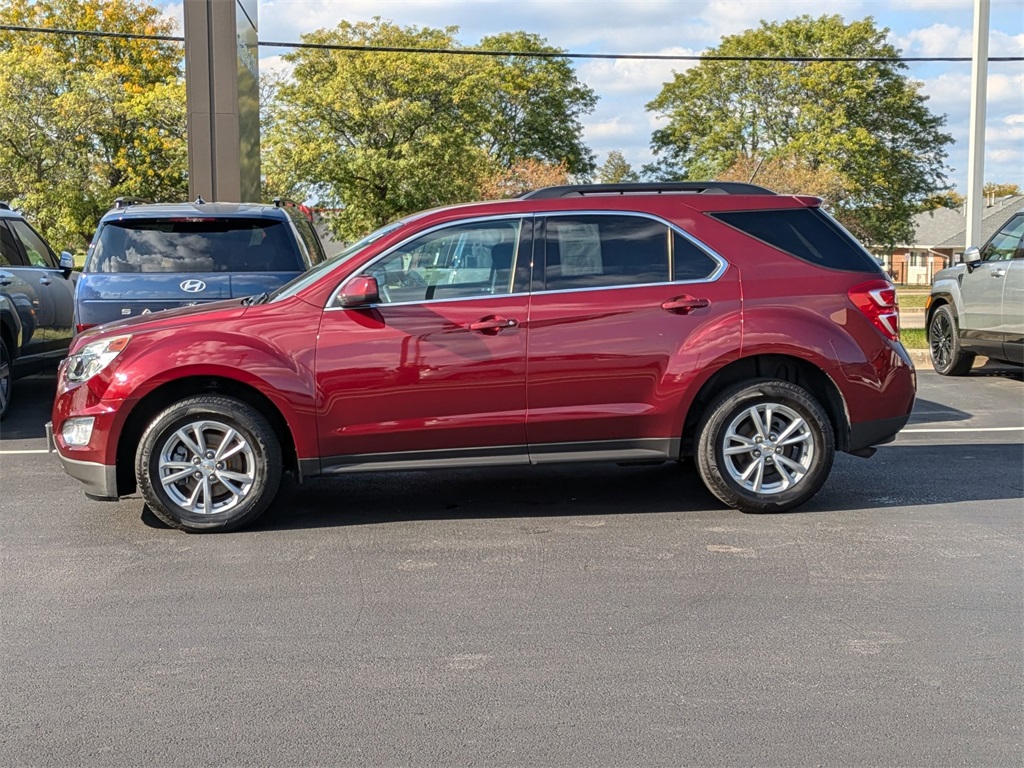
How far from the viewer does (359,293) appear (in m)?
6.38

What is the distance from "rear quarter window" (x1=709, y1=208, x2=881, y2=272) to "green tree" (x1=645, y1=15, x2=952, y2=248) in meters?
50.7

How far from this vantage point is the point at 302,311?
648 cm

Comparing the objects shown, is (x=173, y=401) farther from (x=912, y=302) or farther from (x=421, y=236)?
(x=912, y=302)

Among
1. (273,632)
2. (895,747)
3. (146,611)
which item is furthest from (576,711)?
(146,611)

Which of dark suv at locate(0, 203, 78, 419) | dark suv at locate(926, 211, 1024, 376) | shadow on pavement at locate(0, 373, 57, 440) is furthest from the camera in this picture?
dark suv at locate(926, 211, 1024, 376)

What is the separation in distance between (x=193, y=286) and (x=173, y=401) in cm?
225

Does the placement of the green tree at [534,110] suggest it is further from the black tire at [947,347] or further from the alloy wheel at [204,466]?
the alloy wheel at [204,466]

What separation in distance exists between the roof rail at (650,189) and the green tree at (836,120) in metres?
50.6

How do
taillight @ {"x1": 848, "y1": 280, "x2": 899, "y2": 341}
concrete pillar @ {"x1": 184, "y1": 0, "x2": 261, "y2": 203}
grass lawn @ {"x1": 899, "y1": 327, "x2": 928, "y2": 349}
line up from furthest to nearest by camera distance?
1. grass lawn @ {"x1": 899, "y1": 327, "x2": 928, "y2": 349}
2. concrete pillar @ {"x1": 184, "y1": 0, "x2": 261, "y2": 203}
3. taillight @ {"x1": 848, "y1": 280, "x2": 899, "y2": 341}

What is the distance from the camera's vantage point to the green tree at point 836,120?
189 feet

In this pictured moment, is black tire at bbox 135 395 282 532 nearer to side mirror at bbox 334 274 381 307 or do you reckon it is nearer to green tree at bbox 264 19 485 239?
side mirror at bbox 334 274 381 307

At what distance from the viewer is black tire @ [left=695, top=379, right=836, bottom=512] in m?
6.75

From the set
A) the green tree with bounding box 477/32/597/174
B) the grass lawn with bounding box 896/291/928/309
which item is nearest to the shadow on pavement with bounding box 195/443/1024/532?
the grass lawn with bounding box 896/291/928/309

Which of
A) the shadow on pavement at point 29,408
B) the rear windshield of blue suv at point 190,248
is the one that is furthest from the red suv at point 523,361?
the shadow on pavement at point 29,408
